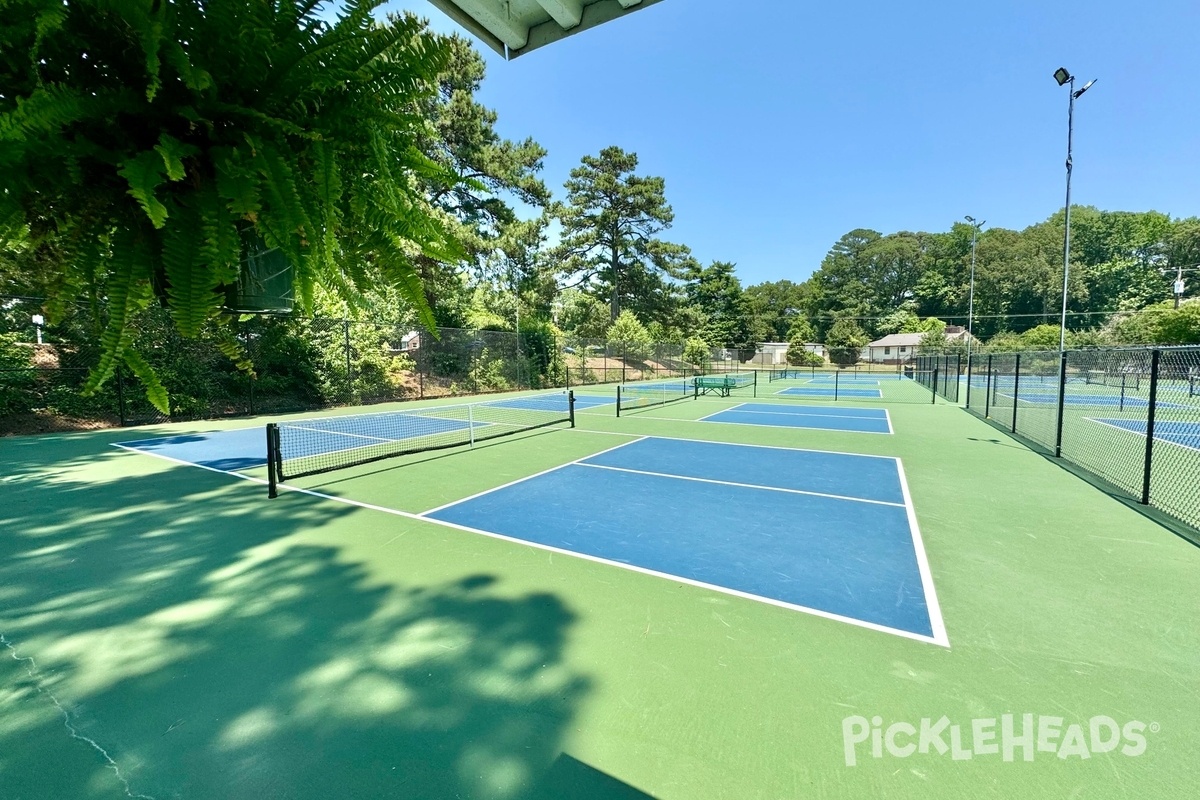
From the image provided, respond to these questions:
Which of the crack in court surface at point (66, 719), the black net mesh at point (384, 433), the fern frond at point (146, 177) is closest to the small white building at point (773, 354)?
the black net mesh at point (384, 433)

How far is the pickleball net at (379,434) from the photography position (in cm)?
673

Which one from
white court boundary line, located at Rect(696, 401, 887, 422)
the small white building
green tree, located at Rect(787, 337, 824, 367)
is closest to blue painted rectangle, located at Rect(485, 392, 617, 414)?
white court boundary line, located at Rect(696, 401, 887, 422)

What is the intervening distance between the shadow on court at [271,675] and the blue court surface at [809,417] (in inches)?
399

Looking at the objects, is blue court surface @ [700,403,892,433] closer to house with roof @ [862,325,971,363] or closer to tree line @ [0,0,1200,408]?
tree line @ [0,0,1200,408]

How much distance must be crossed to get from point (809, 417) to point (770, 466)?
22.4ft

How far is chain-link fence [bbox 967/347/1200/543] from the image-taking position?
553 cm

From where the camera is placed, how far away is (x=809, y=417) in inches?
533

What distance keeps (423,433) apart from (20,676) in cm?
799

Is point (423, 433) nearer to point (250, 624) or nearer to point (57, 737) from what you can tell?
point (250, 624)

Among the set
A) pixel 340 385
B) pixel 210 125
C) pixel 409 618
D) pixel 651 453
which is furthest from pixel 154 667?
pixel 340 385

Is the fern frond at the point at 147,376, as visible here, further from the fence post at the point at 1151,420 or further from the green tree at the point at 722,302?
the green tree at the point at 722,302

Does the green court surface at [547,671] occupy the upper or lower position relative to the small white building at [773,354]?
lower

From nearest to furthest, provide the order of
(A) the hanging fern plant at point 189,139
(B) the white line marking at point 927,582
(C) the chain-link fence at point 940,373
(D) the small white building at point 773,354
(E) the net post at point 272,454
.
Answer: (A) the hanging fern plant at point 189,139 → (B) the white line marking at point 927,582 → (E) the net post at point 272,454 → (C) the chain-link fence at point 940,373 → (D) the small white building at point 773,354

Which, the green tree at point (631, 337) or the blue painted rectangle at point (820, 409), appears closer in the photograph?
the blue painted rectangle at point (820, 409)
